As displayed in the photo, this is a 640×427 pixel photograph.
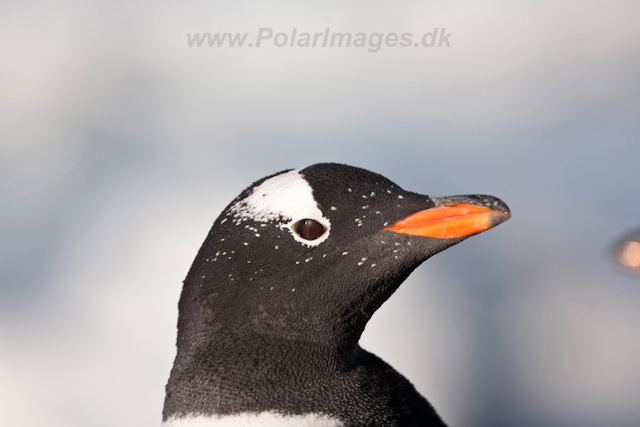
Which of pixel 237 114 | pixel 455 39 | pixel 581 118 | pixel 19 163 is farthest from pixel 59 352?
pixel 581 118

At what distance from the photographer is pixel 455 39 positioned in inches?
81.5

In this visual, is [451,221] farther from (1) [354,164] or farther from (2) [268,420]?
(1) [354,164]

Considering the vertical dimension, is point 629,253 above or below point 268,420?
above

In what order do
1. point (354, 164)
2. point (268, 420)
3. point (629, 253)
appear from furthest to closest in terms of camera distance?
1. point (354, 164)
2. point (268, 420)
3. point (629, 253)

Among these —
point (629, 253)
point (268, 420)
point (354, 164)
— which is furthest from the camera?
point (354, 164)

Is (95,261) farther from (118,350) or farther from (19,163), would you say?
(19,163)

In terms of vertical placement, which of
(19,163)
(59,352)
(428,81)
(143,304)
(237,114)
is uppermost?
(428,81)

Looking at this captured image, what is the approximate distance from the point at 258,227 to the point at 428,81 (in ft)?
5.37

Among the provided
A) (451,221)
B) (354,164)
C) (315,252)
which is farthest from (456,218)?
(354,164)

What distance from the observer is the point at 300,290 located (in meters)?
0.57

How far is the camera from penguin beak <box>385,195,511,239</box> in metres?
0.53

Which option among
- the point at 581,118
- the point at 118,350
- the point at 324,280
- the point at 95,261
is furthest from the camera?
the point at 581,118

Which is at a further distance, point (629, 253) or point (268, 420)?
point (268, 420)

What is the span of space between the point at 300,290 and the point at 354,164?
1.20m
